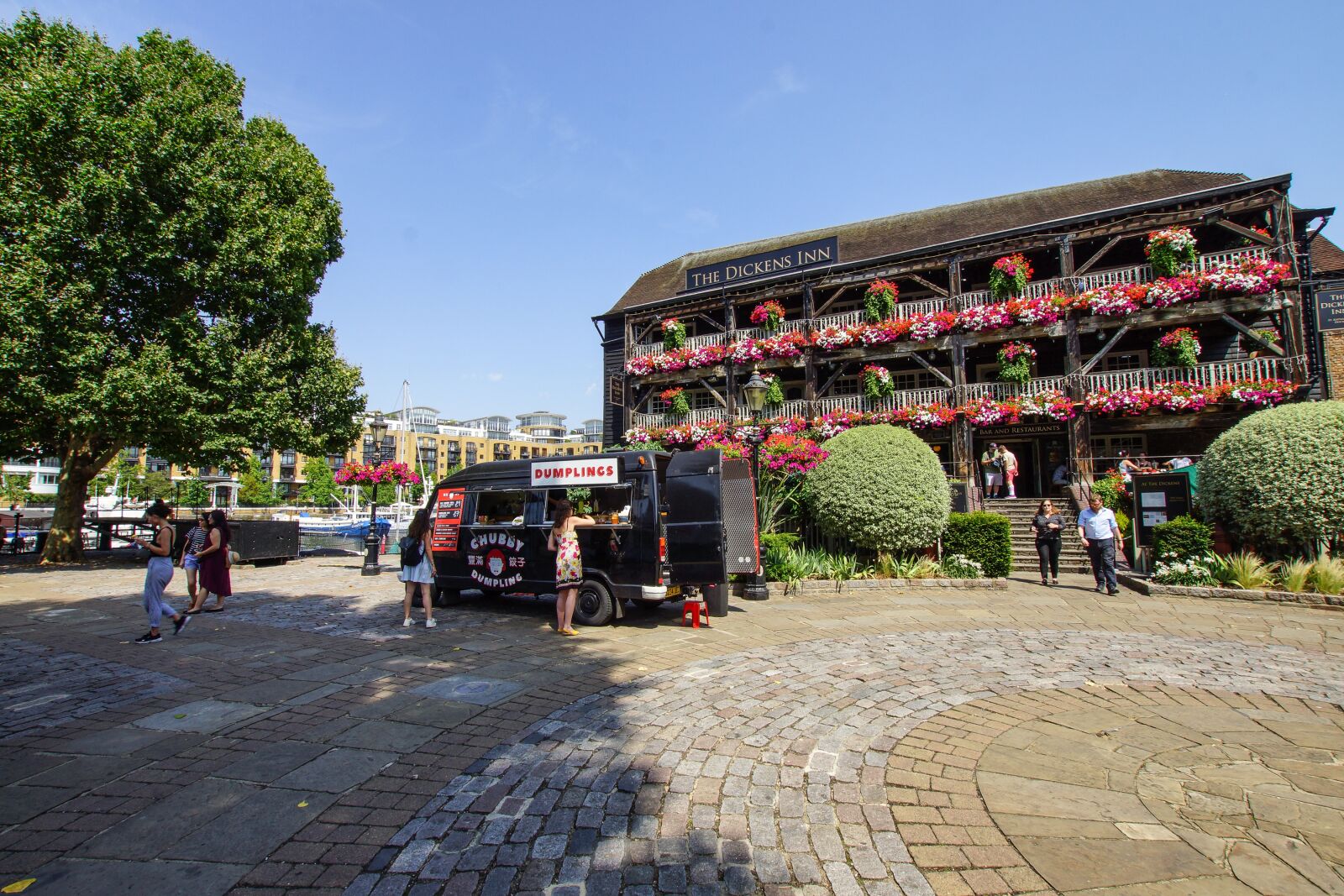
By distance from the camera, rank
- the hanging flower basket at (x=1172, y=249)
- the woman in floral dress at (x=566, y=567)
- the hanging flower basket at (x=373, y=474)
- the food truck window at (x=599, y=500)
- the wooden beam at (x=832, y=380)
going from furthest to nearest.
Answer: the wooden beam at (x=832, y=380), the hanging flower basket at (x=1172, y=249), the hanging flower basket at (x=373, y=474), the food truck window at (x=599, y=500), the woman in floral dress at (x=566, y=567)

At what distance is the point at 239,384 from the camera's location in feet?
53.8

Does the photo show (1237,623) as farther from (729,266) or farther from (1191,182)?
(729,266)

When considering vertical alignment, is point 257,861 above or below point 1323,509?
Result: below

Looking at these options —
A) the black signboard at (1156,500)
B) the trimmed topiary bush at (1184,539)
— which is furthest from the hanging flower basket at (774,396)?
the trimmed topiary bush at (1184,539)

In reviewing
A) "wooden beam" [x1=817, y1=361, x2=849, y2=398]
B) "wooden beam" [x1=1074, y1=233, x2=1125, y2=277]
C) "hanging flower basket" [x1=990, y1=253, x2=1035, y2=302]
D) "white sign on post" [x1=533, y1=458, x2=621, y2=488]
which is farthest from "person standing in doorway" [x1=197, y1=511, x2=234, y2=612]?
"wooden beam" [x1=1074, y1=233, x2=1125, y2=277]

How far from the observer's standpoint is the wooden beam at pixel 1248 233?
722 inches

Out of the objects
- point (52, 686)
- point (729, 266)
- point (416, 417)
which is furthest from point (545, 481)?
point (416, 417)

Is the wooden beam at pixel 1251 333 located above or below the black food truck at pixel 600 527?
above

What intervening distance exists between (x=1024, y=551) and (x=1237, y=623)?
306 inches

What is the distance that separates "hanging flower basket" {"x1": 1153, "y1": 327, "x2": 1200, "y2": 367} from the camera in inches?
739

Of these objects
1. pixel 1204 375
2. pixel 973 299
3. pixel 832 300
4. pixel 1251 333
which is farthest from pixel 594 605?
pixel 1251 333

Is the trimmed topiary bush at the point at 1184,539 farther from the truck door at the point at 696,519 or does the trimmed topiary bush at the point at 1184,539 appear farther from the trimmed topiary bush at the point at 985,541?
the truck door at the point at 696,519

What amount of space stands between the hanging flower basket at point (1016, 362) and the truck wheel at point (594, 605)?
17.8 meters

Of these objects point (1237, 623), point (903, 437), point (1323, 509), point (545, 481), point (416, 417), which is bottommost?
point (1237, 623)
